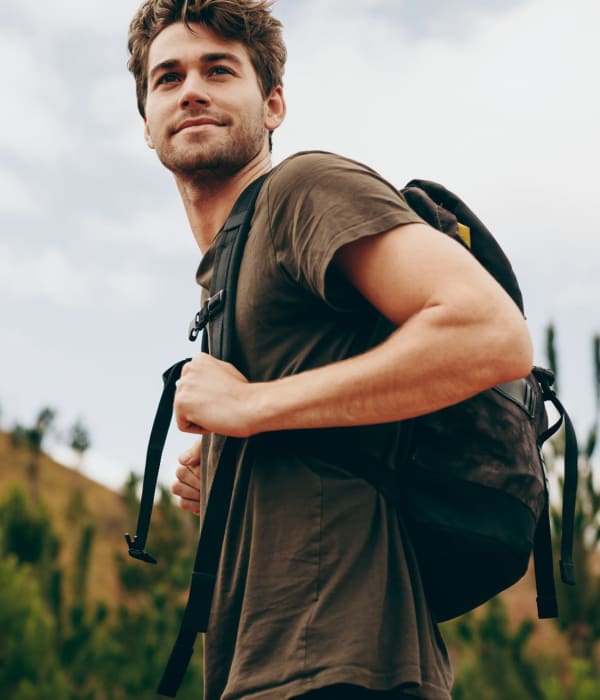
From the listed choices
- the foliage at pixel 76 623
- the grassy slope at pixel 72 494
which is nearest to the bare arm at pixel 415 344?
the foliage at pixel 76 623

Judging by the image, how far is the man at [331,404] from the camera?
1.48 m

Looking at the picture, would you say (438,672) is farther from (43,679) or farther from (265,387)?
(43,679)

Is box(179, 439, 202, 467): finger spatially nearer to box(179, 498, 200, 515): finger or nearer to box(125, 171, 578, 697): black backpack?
box(179, 498, 200, 515): finger

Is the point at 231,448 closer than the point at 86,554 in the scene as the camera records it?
Yes

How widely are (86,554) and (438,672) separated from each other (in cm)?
2407

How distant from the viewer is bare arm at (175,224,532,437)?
4.84 ft

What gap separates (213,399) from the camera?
1661mm

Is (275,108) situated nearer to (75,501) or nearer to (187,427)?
(187,427)

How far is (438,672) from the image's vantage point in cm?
156

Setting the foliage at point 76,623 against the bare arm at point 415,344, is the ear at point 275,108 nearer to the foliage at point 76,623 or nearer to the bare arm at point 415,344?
the bare arm at point 415,344

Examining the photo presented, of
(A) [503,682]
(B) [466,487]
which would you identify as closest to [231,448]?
(B) [466,487]

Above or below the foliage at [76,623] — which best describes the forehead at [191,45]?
above

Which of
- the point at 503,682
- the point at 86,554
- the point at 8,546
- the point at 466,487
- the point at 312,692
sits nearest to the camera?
the point at 312,692

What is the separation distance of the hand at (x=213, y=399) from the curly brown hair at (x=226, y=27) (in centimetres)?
84
